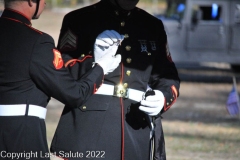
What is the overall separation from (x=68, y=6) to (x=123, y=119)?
3783 cm

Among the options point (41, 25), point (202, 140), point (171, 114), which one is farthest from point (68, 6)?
point (202, 140)

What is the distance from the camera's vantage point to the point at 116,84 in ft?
14.2

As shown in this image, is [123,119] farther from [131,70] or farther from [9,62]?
[9,62]

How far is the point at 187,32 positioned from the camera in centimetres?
1839

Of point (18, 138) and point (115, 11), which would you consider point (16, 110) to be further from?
point (115, 11)

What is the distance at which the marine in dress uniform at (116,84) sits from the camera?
4.27 m

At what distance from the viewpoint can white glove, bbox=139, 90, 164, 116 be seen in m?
4.20

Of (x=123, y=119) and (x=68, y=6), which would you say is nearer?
(x=123, y=119)

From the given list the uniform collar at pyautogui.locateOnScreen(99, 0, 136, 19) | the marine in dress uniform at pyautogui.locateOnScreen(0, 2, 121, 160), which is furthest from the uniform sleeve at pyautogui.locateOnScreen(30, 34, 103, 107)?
the uniform collar at pyautogui.locateOnScreen(99, 0, 136, 19)

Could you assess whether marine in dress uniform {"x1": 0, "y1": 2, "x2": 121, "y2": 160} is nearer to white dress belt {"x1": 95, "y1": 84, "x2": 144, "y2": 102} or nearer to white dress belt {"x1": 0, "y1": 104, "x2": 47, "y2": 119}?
white dress belt {"x1": 0, "y1": 104, "x2": 47, "y2": 119}

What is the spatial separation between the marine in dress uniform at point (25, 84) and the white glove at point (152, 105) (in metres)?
0.55

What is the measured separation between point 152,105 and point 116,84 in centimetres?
26

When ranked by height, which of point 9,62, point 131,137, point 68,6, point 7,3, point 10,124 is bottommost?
point 68,6

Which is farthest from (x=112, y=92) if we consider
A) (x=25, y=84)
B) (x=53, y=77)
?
(x=25, y=84)
